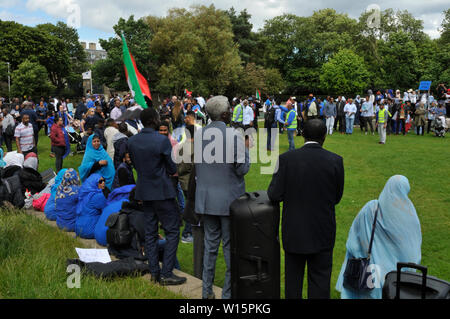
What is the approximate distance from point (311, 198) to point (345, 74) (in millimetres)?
50235

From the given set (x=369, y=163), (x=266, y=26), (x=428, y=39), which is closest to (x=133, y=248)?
(x=369, y=163)

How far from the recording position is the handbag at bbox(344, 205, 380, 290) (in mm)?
3660

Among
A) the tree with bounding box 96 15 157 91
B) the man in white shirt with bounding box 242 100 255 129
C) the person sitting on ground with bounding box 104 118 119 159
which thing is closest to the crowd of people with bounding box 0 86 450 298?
the person sitting on ground with bounding box 104 118 119 159

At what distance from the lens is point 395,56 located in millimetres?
49906

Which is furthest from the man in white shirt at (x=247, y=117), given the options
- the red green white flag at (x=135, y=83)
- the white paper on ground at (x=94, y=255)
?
the white paper on ground at (x=94, y=255)

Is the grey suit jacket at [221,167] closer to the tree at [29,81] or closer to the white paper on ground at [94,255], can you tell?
the white paper on ground at [94,255]

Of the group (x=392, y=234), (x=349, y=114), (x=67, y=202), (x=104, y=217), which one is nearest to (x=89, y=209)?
(x=104, y=217)

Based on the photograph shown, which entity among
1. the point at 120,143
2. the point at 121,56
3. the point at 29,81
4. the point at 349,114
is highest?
the point at 121,56

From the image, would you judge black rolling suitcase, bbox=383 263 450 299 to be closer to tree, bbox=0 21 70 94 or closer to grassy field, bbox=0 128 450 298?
grassy field, bbox=0 128 450 298

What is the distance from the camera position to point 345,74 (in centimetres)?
5034

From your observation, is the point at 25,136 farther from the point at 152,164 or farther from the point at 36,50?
the point at 36,50

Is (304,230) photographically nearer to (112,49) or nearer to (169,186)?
(169,186)

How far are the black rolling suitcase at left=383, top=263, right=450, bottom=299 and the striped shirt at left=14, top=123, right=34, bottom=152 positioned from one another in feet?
34.2
